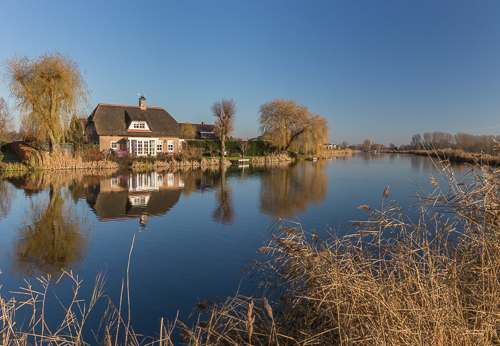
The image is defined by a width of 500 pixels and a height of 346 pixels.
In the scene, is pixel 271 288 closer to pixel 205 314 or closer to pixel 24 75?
pixel 205 314

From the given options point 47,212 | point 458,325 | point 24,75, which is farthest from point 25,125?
point 458,325

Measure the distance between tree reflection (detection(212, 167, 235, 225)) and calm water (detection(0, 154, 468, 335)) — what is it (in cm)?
3

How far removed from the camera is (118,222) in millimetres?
8930

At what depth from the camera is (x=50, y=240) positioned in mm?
7000

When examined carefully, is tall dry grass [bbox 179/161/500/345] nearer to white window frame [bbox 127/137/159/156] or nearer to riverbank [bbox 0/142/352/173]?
riverbank [bbox 0/142/352/173]

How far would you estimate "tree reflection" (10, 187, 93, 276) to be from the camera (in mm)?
5633

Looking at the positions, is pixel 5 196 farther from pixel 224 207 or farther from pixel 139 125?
pixel 139 125

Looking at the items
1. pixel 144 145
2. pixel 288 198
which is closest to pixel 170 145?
pixel 144 145

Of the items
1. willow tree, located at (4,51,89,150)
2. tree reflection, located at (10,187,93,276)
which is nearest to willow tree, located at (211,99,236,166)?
willow tree, located at (4,51,89,150)

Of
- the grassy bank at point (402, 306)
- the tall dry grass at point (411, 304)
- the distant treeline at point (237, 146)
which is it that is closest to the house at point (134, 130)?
the distant treeline at point (237, 146)

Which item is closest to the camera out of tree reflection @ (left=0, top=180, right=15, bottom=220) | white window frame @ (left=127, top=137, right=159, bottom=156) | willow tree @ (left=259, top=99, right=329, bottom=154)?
tree reflection @ (left=0, top=180, right=15, bottom=220)

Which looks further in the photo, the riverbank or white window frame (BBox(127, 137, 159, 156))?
white window frame (BBox(127, 137, 159, 156))

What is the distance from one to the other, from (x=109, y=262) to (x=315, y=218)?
18.2ft

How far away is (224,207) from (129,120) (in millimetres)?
26158
